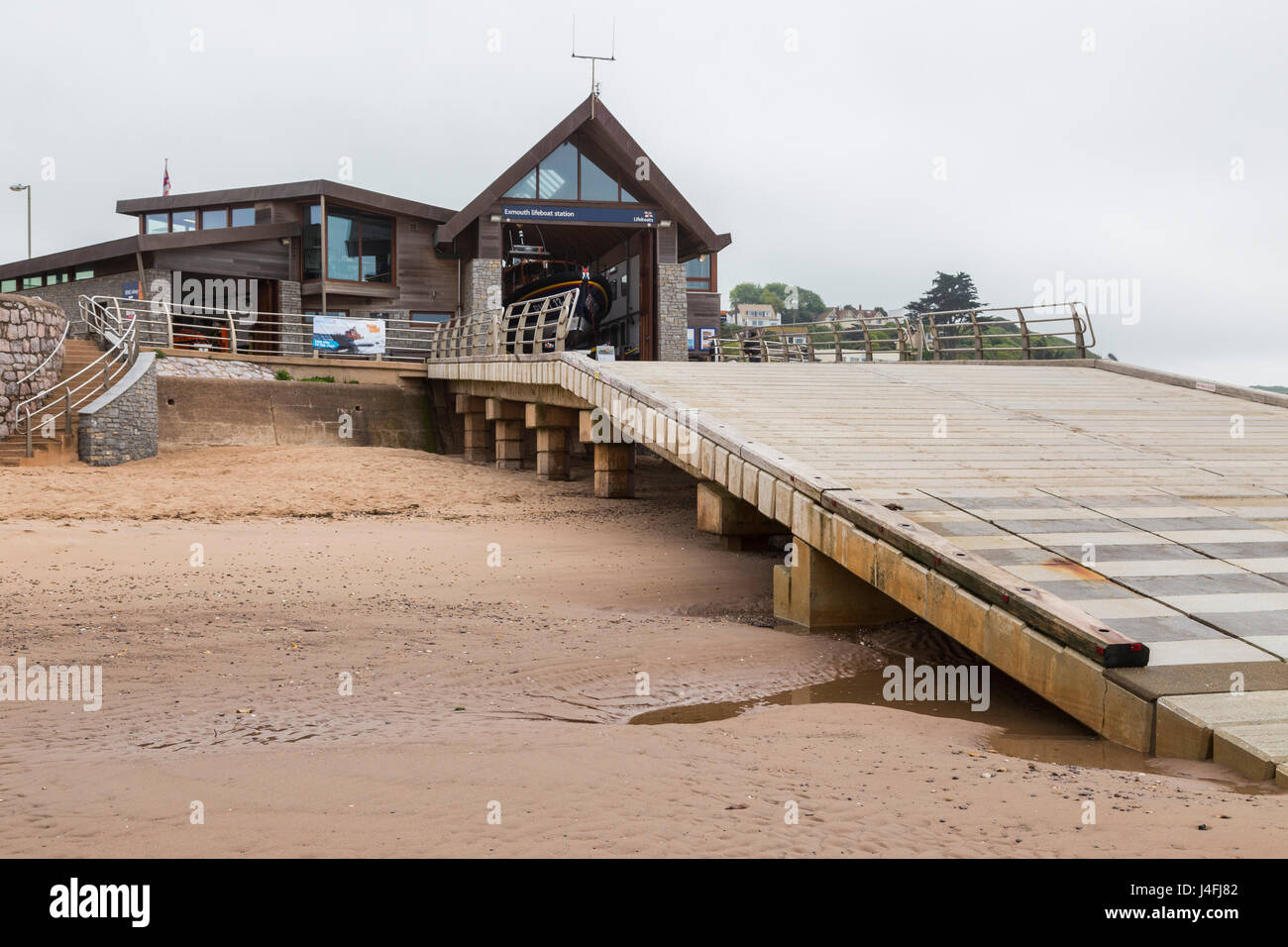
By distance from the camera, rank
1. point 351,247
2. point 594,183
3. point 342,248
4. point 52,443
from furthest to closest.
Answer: point 351,247
point 342,248
point 594,183
point 52,443

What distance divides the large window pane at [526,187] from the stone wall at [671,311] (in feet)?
14.0

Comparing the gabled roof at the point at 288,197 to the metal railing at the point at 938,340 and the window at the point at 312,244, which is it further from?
the metal railing at the point at 938,340

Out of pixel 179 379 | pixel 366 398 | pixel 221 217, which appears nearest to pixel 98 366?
pixel 179 379

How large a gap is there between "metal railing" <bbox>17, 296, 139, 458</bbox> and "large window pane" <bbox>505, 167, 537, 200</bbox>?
37.5 feet

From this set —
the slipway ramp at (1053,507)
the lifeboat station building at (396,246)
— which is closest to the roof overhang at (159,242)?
the lifeboat station building at (396,246)

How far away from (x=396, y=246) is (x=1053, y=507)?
1073 inches

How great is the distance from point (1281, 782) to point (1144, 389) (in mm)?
12734

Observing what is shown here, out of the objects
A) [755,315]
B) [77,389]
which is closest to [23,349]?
[77,389]

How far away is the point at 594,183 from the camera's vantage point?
3092 centimetres

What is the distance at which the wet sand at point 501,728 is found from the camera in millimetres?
3965

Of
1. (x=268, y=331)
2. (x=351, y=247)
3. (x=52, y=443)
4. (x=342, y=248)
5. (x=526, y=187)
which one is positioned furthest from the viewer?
(x=351, y=247)

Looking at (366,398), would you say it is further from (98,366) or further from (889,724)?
(889,724)

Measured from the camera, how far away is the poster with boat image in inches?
1149

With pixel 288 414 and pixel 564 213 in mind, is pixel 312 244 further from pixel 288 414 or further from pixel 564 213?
pixel 288 414
